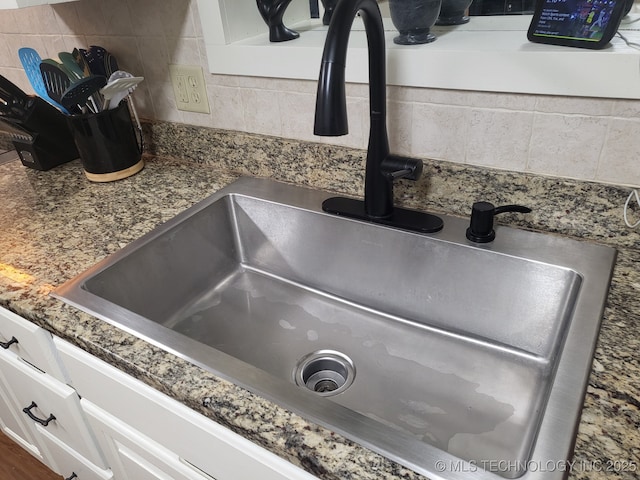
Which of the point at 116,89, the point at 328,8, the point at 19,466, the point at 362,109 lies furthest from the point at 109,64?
the point at 19,466

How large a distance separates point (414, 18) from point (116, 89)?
0.66 meters

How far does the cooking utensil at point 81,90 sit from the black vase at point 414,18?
0.63m

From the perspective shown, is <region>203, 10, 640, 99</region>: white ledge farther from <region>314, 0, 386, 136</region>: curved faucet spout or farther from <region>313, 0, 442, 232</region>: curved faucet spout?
<region>314, 0, 386, 136</region>: curved faucet spout

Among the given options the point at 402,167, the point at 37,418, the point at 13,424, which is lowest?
the point at 13,424

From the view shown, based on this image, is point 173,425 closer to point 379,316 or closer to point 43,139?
point 379,316

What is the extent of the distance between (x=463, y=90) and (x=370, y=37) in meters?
0.19

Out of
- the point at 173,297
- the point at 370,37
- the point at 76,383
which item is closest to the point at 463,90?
the point at 370,37

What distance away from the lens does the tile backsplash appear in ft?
2.53

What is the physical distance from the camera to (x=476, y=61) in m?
0.79

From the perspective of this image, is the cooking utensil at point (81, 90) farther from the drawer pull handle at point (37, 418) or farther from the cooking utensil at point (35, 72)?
the drawer pull handle at point (37, 418)

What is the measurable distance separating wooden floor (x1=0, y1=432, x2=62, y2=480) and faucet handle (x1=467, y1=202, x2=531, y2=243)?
1.42 meters

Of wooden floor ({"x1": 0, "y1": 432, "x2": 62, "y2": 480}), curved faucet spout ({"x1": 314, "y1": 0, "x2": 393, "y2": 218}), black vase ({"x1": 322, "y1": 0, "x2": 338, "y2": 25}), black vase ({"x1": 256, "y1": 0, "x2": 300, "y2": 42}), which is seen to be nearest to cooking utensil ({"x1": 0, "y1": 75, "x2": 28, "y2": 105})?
black vase ({"x1": 256, "y1": 0, "x2": 300, "y2": 42})

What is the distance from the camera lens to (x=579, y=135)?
0.78m

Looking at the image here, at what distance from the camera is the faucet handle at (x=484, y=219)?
2.68 feet
